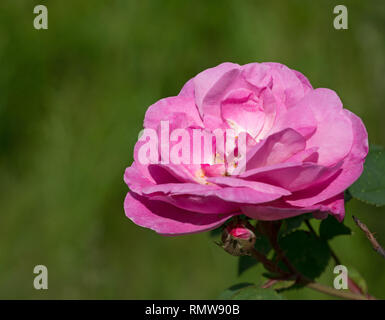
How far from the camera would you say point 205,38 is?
188cm

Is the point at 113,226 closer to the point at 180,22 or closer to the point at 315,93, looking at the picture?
the point at 180,22

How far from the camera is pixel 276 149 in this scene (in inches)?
21.8

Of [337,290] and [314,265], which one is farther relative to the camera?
[314,265]

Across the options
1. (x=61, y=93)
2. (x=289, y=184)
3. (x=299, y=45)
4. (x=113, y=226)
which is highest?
(x=299, y=45)

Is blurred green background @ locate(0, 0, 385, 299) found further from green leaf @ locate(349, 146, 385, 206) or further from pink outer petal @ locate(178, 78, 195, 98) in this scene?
pink outer petal @ locate(178, 78, 195, 98)

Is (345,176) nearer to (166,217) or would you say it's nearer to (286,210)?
(286,210)

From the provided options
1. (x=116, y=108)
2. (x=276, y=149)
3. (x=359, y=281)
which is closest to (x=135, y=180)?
(x=276, y=149)

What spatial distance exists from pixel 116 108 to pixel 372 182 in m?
1.15

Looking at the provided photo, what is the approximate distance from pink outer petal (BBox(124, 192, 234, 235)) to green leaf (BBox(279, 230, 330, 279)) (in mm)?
249

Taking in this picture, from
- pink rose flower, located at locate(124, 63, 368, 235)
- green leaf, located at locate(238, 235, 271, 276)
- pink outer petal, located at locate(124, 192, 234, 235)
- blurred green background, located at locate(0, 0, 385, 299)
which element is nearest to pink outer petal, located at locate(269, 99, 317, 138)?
pink rose flower, located at locate(124, 63, 368, 235)

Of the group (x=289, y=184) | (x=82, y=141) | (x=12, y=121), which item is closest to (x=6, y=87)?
(x=12, y=121)

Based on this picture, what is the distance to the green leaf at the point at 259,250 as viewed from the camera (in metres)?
0.77

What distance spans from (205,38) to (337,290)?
51.9 inches

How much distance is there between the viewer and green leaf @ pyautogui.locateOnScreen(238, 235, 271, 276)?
2.54ft
